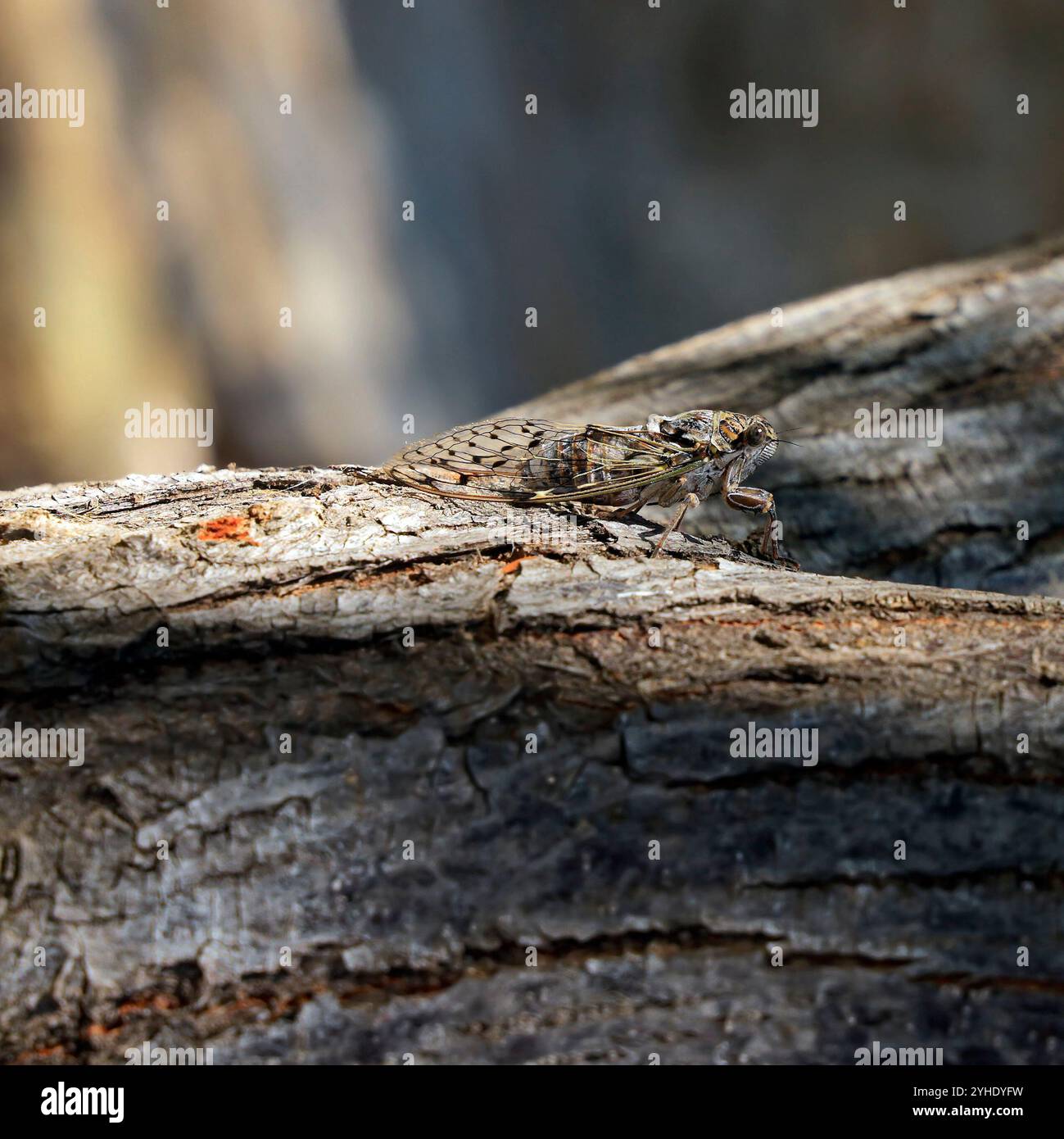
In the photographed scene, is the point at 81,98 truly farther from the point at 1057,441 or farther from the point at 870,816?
the point at 870,816

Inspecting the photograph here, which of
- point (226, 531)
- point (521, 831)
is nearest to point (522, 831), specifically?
point (521, 831)

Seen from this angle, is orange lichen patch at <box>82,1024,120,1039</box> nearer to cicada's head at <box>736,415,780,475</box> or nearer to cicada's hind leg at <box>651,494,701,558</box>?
cicada's hind leg at <box>651,494,701,558</box>

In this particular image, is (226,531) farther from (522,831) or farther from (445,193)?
(445,193)

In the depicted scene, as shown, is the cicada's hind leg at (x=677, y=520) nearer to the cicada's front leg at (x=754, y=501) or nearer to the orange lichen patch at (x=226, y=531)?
the cicada's front leg at (x=754, y=501)

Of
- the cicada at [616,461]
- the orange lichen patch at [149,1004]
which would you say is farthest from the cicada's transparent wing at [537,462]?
the orange lichen patch at [149,1004]

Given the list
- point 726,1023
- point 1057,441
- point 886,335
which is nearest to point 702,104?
point 886,335
